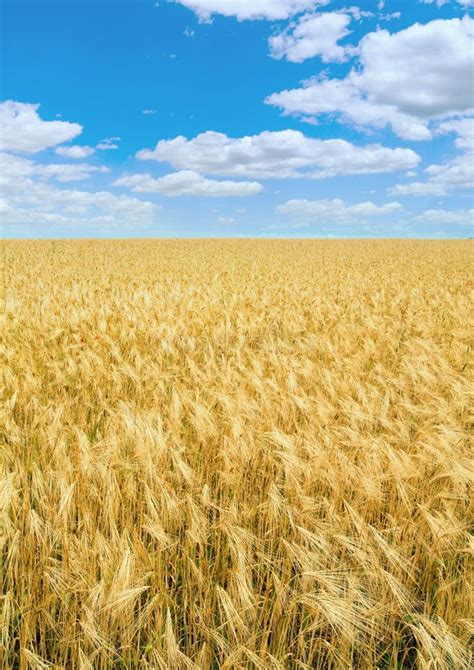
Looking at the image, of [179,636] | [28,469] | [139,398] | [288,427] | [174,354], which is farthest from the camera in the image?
[174,354]

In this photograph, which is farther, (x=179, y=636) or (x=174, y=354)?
(x=174, y=354)

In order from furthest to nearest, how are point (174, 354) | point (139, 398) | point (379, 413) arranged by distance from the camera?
1. point (174, 354)
2. point (139, 398)
3. point (379, 413)

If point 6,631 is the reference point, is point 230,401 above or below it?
above

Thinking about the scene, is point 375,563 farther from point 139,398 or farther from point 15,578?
point 139,398

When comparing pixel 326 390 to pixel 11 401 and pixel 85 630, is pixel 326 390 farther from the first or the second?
pixel 85 630

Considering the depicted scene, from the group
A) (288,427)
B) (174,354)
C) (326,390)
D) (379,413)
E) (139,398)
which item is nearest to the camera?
(288,427)

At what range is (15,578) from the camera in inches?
62.9

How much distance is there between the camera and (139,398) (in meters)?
3.33

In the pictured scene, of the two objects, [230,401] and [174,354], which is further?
[174,354]

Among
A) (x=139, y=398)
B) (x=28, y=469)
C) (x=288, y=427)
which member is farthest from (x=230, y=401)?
(x=28, y=469)

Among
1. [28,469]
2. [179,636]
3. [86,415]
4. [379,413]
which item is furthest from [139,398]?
[179,636]

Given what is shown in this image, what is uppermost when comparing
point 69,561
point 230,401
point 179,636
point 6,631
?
point 230,401

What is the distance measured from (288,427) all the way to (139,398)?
1.16m

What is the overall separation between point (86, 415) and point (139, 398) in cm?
42
